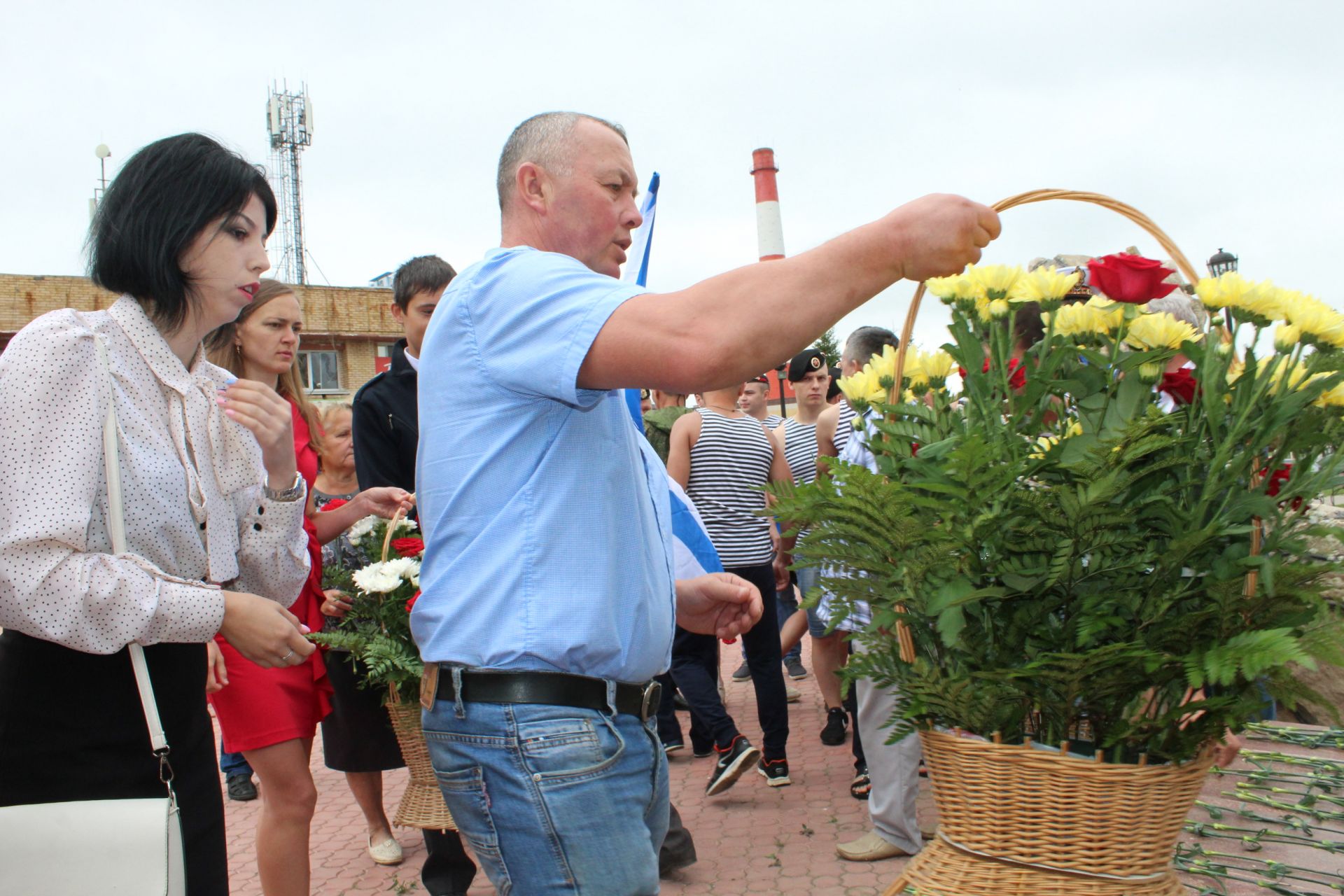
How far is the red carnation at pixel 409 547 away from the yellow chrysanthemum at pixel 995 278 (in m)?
2.53

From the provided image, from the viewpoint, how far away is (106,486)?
191cm

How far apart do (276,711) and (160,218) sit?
170 centimetres

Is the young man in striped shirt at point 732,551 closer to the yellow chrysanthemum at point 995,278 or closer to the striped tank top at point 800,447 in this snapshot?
the striped tank top at point 800,447

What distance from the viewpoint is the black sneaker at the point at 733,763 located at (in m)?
5.13

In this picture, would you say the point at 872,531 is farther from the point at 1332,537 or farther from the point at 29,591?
the point at 29,591

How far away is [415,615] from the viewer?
6.40 ft

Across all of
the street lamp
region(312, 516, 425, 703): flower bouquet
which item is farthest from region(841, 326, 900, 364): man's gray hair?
the street lamp

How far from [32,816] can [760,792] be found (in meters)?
4.14

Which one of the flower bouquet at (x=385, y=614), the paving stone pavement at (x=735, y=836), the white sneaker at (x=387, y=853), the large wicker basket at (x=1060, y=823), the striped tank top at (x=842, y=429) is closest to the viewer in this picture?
the large wicker basket at (x=1060, y=823)

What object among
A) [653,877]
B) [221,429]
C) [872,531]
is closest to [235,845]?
[221,429]

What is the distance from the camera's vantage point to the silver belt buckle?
195 centimetres

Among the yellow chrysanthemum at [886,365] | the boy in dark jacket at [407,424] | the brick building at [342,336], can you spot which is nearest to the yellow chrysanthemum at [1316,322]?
the yellow chrysanthemum at [886,365]

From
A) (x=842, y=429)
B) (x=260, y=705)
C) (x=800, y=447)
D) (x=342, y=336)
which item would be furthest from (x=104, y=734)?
(x=342, y=336)

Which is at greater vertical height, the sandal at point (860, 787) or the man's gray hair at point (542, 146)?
the man's gray hair at point (542, 146)
